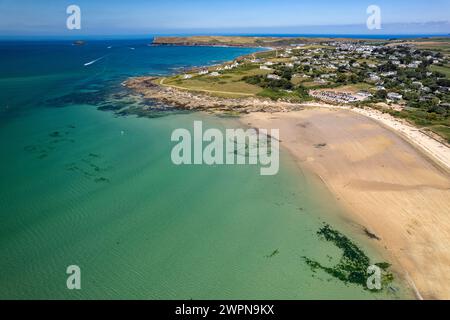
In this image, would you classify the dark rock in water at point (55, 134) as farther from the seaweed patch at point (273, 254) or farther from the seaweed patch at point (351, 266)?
the seaweed patch at point (351, 266)

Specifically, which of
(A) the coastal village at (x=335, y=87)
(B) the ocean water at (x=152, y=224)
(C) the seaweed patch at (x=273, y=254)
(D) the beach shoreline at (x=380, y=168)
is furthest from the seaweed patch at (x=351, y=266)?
(A) the coastal village at (x=335, y=87)

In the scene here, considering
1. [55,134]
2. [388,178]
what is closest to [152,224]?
[388,178]

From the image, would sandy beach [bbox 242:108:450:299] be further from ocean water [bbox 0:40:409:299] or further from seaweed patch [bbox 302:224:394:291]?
ocean water [bbox 0:40:409:299]

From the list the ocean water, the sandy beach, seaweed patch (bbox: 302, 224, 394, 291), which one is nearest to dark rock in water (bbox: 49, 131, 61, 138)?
the ocean water

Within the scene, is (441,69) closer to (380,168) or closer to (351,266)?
(380,168)

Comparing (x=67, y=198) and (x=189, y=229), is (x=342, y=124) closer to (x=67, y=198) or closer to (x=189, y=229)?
(x=189, y=229)

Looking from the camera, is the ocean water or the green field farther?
the green field

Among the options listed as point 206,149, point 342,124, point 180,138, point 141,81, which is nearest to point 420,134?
point 342,124
